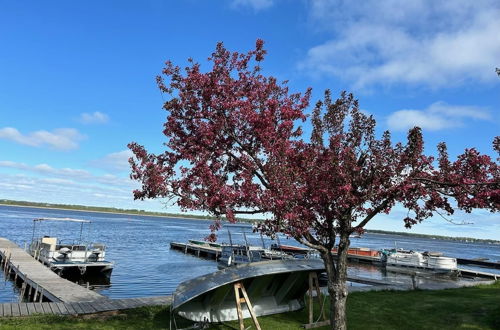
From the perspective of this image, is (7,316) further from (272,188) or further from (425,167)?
(425,167)

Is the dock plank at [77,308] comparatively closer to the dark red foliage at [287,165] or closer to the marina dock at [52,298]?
the marina dock at [52,298]

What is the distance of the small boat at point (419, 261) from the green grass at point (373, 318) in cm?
2820

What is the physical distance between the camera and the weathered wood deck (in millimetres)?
13578

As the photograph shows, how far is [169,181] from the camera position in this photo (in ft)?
33.7

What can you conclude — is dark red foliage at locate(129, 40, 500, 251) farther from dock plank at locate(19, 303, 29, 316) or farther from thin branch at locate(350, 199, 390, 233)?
dock plank at locate(19, 303, 29, 316)

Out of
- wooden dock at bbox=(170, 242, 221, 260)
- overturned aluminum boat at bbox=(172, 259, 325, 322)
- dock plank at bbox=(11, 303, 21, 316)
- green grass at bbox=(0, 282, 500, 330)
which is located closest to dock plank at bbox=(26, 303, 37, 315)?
dock plank at bbox=(11, 303, 21, 316)

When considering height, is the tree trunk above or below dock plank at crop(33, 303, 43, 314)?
above

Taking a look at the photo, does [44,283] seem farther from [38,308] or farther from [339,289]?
[339,289]

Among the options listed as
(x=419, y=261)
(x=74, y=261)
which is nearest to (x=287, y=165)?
(x=74, y=261)

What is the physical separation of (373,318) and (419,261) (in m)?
35.7

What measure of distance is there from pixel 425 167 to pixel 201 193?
17.5 feet

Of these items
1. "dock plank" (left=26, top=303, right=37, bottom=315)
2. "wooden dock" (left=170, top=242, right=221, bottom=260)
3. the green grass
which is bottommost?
"wooden dock" (left=170, top=242, right=221, bottom=260)

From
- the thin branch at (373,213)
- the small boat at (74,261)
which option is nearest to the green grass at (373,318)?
the thin branch at (373,213)

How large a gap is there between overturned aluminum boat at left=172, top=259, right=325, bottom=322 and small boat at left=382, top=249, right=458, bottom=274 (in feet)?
115
